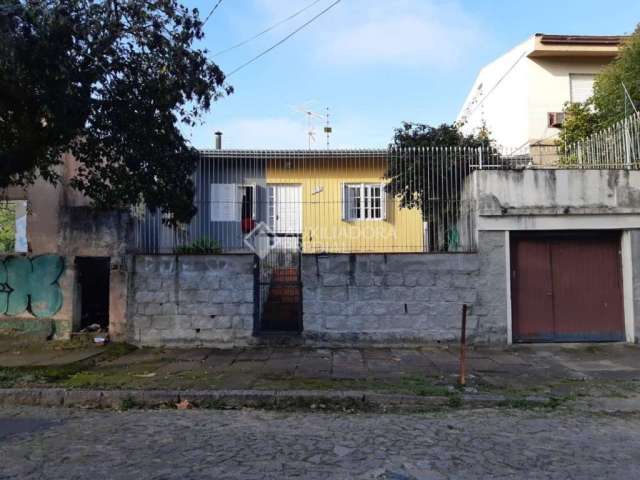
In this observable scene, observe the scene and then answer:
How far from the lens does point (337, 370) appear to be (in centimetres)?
839

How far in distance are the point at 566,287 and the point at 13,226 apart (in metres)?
11.5

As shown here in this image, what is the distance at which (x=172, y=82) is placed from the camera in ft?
27.3

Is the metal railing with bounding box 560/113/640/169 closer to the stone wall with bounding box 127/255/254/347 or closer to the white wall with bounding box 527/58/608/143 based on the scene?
the white wall with bounding box 527/58/608/143

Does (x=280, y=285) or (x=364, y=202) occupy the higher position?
(x=364, y=202)

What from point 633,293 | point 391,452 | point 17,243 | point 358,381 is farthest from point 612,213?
point 17,243

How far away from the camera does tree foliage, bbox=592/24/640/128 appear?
46.2 ft

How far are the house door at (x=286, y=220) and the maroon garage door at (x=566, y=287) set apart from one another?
14.5 feet

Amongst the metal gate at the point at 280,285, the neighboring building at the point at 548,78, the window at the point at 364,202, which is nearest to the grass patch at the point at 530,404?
the metal gate at the point at 280,285

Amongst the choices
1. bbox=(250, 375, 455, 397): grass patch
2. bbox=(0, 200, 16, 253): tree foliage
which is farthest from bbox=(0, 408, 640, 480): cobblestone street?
bbox=(0, 200, 16, 253): tree foliage

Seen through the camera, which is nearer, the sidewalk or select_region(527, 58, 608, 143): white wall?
the sidewalk

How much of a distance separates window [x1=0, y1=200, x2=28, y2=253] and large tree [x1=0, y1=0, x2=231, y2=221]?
7.01ft

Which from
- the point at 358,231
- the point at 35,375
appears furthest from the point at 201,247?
the point at 35,375

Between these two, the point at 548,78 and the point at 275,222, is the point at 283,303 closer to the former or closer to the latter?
the point at 275,222

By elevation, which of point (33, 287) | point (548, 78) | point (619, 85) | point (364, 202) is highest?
point (548, 78)
